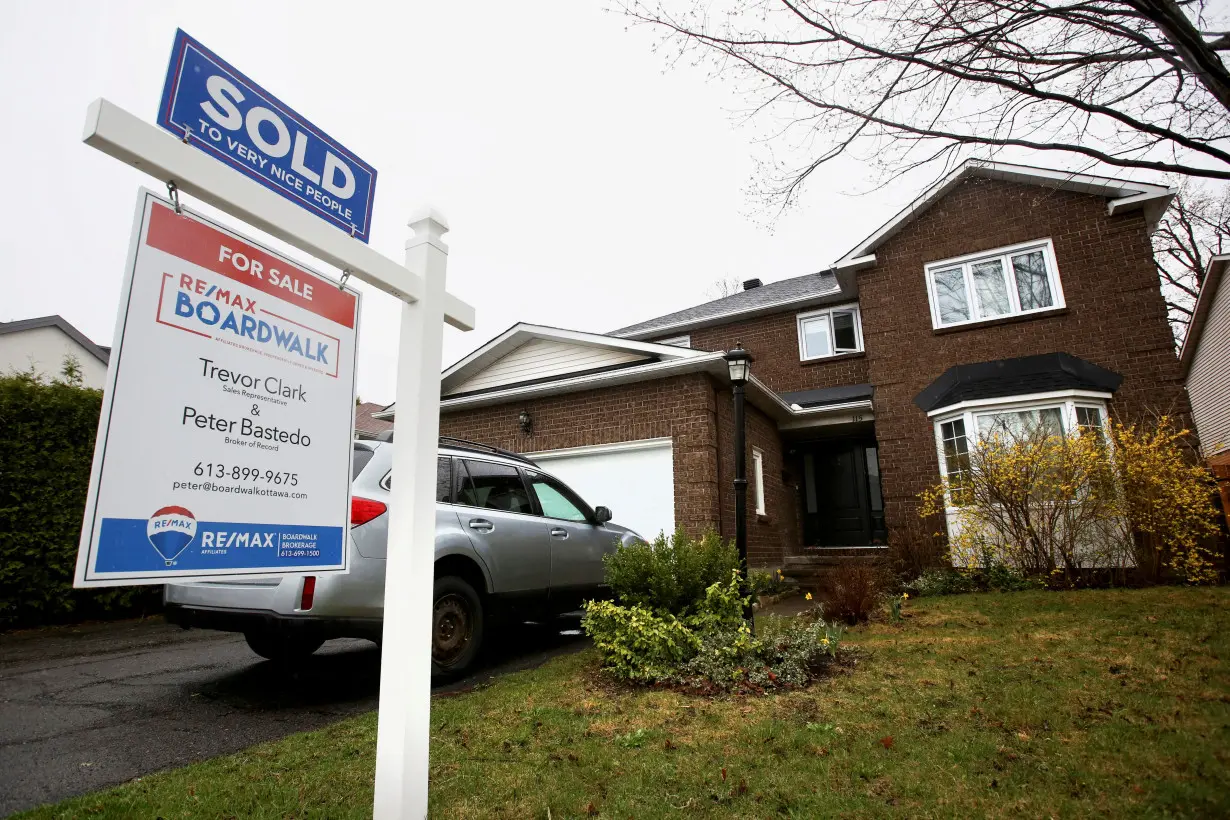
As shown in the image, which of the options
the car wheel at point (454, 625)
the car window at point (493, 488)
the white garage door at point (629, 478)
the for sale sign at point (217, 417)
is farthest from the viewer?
the white garage door at point (629, 478)

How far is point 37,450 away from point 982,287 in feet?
48.8

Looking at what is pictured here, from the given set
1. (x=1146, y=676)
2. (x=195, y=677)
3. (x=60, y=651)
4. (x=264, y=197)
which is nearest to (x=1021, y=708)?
(x=1146, y=676)

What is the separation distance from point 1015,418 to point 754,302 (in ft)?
22.5

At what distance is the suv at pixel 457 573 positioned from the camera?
4.03m

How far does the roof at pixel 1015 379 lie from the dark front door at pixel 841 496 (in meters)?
3.29

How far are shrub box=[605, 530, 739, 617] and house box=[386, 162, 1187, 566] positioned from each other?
12.9ft

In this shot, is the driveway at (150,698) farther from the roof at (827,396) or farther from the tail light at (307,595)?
the roof at (827,396)

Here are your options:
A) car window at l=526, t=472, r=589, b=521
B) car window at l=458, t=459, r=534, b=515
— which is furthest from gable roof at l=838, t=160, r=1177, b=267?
car window at l=458, t=459, r=534, b=515

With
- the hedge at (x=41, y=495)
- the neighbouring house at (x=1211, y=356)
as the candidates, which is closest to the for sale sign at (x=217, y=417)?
the hedge at (x=41, y=495)

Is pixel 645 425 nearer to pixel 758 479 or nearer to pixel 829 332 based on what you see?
pixel 758 479

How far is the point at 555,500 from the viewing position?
6.45m

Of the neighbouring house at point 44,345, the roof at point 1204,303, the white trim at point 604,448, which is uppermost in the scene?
the neighbouring house at point 44,345

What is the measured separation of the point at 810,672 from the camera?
465 cm

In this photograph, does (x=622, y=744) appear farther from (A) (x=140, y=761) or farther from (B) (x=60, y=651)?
(B) (x=60, y=651)
